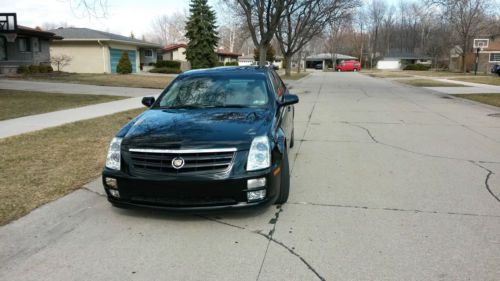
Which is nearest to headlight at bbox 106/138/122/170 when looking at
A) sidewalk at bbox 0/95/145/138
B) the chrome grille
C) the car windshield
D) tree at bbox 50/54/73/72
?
the chrome grille

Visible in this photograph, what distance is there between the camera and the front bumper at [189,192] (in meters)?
3.86

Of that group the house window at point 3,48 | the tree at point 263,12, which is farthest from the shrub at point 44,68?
the tree at point 263,12

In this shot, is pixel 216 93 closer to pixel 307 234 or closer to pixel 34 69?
pixel 307 234

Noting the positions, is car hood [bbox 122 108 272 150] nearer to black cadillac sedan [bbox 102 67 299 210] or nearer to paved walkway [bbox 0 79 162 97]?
black cadillac sedan [bbox 102 67 299 210]

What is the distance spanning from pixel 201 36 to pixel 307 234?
4173 cm

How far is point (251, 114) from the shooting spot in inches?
194

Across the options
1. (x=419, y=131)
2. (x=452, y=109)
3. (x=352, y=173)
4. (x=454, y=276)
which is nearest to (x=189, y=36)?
(x=452, y=109)

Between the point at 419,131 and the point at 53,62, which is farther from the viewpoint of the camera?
the point at 53,62

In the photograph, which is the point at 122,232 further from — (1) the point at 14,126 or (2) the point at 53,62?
(2) the point at 53,62

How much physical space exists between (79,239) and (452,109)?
45.1 ft

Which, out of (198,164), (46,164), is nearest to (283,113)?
(198,164)

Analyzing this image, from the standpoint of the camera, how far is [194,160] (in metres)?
3.94

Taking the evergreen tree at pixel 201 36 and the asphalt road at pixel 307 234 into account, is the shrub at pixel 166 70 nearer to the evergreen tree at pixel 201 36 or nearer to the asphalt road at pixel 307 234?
the evergreen tree at pixel 201 36

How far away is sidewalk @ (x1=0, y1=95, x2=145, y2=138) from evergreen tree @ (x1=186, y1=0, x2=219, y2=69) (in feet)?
98.8
